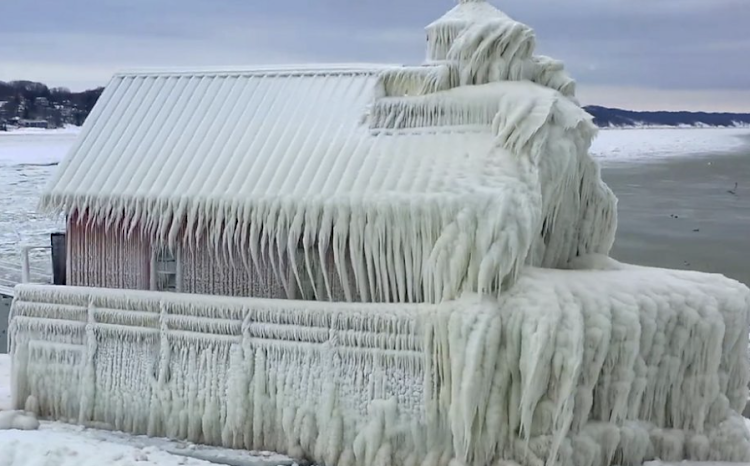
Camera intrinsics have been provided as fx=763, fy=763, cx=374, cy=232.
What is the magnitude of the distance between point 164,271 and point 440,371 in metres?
4.70

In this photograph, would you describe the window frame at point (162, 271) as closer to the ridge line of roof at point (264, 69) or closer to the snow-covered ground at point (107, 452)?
the snow-covered ground at point (107, 452)

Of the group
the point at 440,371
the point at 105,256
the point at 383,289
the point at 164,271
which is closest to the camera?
the point at 440,371

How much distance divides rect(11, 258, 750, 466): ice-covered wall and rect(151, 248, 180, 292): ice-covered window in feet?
1.52

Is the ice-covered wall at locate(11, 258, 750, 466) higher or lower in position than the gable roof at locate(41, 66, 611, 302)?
lower

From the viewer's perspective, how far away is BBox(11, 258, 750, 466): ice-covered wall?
30.8 ft

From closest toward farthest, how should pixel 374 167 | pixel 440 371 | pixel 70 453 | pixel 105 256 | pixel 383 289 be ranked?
pixel 440 371
pixel 70 453
pixel 383 289
pixel 374 167
pixel 105 256

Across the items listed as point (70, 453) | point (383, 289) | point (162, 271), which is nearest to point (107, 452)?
point (70, 453)

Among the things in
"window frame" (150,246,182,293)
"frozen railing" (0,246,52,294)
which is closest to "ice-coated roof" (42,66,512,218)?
"window frame" (150,246,182,293)

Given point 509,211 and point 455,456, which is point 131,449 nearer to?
point 455,456

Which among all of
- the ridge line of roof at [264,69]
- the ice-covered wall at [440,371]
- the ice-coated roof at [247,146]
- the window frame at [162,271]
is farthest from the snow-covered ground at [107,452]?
the ridge line of roof at [264,69]

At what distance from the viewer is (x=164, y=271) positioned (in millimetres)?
11766

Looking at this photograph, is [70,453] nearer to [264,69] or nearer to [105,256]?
[105,256]

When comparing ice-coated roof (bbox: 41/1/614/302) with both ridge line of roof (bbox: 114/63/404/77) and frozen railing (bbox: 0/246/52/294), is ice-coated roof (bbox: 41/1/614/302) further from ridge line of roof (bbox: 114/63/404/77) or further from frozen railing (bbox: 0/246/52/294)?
frozen railing (bbox: 0/246/52/294)

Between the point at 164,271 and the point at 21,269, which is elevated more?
the point at 164,271
